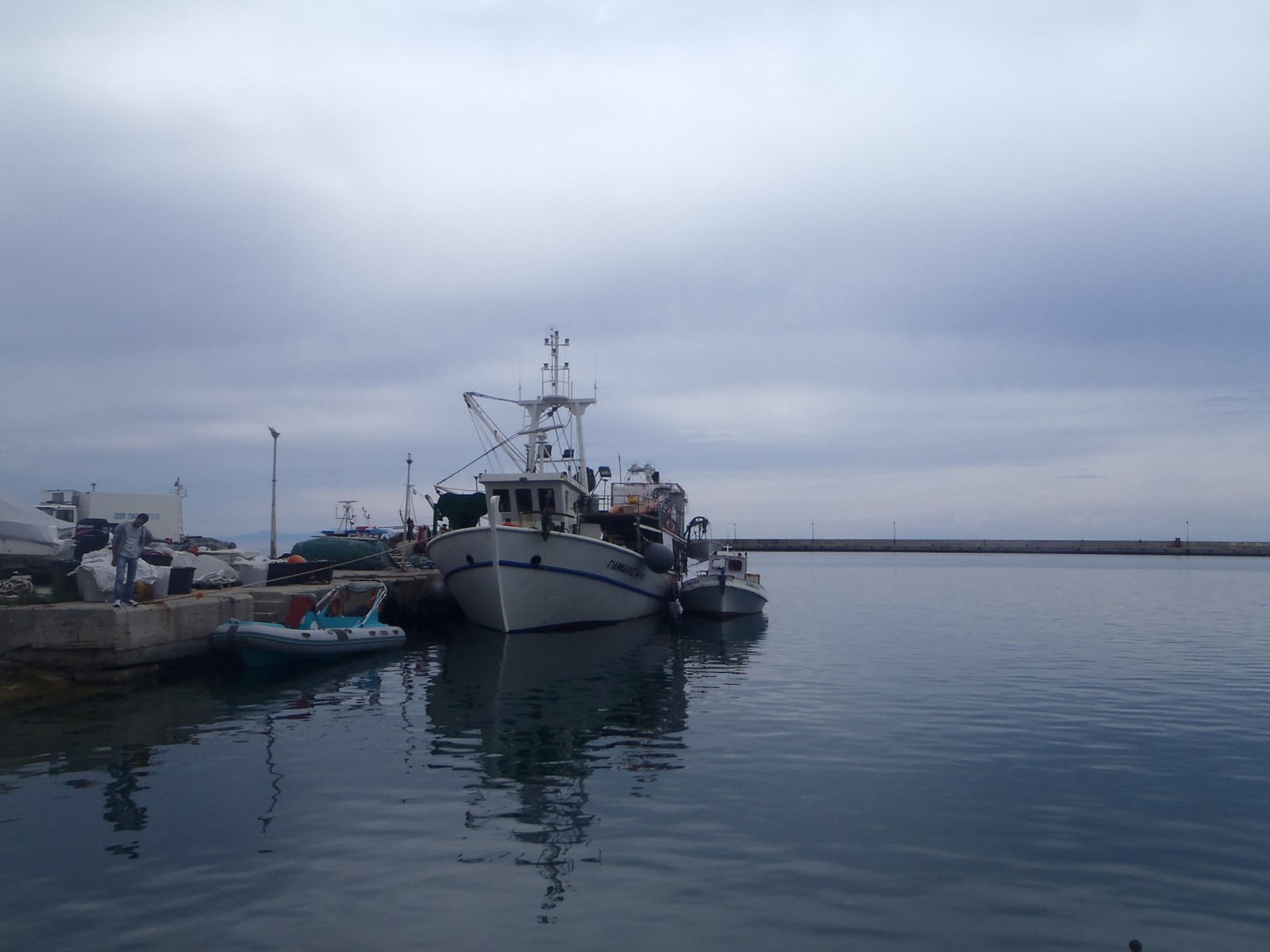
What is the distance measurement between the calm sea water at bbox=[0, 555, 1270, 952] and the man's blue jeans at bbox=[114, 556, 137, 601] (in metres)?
2.05

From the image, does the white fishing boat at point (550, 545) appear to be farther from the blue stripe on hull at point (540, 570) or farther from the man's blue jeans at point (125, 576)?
the man's blue jeans at point (125, 576)

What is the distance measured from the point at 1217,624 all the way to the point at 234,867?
116 ft

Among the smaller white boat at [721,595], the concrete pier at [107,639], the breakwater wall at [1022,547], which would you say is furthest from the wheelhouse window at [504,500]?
the breakwater wall at [1022,547]

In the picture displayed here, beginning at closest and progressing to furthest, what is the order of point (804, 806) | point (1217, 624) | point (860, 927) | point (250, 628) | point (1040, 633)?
point (860, 927)
point (804, 806)
point (250, 628)
point (1040, 633)
point (1217, 624)

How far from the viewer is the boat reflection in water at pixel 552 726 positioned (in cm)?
933

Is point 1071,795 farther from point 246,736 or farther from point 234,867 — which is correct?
point 246,736

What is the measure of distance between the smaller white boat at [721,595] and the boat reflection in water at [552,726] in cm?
940

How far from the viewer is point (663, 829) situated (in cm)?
901

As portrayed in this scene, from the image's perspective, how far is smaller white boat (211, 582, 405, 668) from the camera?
18.6m

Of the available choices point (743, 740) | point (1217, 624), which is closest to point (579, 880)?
point (743, 740)

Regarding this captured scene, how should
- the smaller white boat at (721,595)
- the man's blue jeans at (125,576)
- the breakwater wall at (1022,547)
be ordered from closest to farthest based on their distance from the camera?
1. the man's blue jeans at (125,576)
2. the smaller white boat at (721,595)
3. the breakwater wall at (1022,547)

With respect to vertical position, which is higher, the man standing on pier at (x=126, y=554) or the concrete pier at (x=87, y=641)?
the man standing on pier at (x=126, y=554)

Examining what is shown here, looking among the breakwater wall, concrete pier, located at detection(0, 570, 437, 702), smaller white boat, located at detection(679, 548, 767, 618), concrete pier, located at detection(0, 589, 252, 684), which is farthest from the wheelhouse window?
the breakwater wall

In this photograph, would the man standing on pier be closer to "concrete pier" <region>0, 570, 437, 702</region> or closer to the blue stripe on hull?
"concrete pier" <region>0, 570, 437, 702</region>
